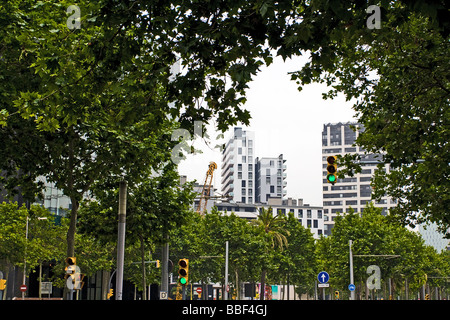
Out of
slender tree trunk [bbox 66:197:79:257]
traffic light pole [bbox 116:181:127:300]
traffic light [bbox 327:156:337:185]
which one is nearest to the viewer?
traffic light pole [bbox 116:181:127:300]

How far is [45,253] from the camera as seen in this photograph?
4472 cm

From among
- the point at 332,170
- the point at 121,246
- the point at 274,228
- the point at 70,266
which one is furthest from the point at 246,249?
the point at 121,246

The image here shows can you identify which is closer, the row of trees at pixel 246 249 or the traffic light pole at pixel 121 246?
the traffic light pole at pixel 121 246

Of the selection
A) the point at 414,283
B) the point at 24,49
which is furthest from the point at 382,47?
the point at 414,283

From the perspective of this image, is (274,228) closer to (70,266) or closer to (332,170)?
(70,266)

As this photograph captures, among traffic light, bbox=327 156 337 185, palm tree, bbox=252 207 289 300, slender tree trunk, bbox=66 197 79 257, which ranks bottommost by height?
slender tree trunk, bbox=66 197 79 257

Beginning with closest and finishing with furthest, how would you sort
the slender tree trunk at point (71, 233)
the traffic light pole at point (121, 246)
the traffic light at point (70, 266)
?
the traffic light pole at point (121, 246), the traffic light at point (70, 266), the slender tree trunk at point (71, 233)

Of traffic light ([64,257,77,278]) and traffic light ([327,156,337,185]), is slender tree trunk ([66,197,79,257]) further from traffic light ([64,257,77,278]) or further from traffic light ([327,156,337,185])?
traffic light ([327,156,337,185])

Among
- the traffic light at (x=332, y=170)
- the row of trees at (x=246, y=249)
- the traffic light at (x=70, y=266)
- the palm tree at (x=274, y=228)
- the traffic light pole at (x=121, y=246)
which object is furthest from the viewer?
the palm tree at (x=274, y=228)

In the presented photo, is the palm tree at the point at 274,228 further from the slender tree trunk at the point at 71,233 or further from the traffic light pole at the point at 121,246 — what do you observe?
the traffic light pole at the point at 121,246

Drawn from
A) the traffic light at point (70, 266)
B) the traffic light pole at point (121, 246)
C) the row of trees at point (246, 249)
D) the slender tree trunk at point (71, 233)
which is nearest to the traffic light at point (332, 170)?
the traffic light pole at point (121, 246)

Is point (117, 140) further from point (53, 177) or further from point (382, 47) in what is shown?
point (382, 47)

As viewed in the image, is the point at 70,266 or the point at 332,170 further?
the point at 70,266

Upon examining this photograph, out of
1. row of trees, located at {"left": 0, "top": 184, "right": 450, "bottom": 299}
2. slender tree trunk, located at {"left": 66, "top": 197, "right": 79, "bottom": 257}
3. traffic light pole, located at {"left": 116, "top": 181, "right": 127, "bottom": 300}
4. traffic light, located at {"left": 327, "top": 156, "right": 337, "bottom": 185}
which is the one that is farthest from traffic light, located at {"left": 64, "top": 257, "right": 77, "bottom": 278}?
row of trees, located at {"left": 0, "top": 184, "right": 450, "bottom": 299}
